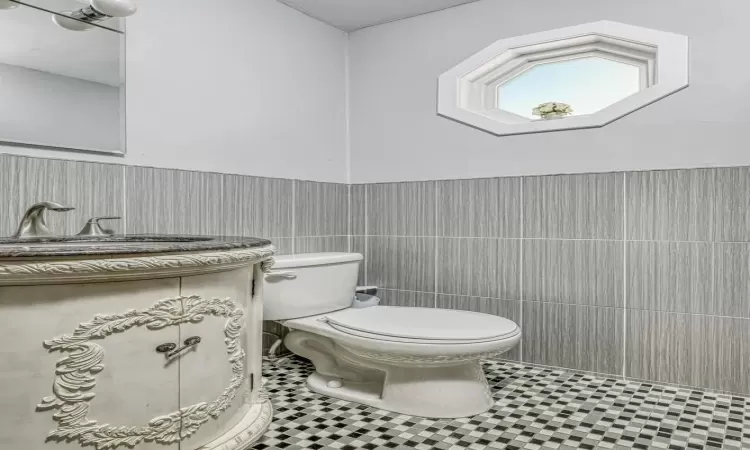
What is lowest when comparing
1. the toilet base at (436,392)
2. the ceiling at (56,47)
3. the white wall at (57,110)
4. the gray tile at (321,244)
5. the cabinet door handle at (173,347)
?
the toilet base at (436,392)

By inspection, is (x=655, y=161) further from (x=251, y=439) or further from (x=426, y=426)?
(x=251, y=439)

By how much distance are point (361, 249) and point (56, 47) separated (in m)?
1.88

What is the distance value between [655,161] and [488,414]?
4.40ft

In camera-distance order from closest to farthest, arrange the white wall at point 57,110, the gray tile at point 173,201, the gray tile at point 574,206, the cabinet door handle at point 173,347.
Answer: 1. the cabinet door handle at point 173,347
2. the white wall at point 57,110
3. the gray tile at point 173,201
4. the gray tile at point 574,206

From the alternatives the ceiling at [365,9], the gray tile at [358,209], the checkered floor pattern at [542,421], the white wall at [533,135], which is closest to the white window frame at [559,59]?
the white wall at [533,135]

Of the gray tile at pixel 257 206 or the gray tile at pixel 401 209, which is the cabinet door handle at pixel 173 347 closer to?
the gray tile at pixel 257 206

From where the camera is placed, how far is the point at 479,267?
2840 mm

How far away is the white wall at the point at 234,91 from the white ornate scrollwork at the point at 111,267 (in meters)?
0.91

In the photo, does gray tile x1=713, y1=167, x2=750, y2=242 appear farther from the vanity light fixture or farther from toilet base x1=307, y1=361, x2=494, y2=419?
the vanity light fixture

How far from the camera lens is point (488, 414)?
6.74 ft

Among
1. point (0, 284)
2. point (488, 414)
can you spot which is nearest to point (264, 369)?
point (488, 414)

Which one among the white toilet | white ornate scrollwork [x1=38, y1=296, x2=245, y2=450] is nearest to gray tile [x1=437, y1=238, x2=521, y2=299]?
the white toilet

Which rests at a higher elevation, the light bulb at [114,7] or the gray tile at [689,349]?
the light bulb at [114,7]

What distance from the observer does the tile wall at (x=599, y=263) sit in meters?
2.25
